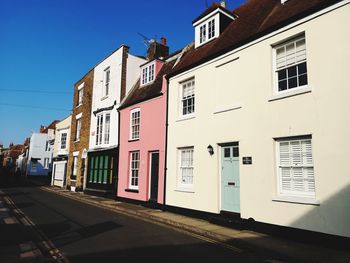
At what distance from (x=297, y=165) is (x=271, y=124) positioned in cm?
149

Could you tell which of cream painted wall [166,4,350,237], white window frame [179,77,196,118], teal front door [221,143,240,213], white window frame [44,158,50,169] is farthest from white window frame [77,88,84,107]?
white window frame [44,158,50,169]

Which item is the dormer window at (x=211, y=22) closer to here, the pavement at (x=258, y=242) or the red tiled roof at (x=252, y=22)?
the red tiled roof at (x=252, y=22)

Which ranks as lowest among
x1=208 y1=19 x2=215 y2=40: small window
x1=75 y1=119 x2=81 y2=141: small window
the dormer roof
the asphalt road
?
the asphalt road

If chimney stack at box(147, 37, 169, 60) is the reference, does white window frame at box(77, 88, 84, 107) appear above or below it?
below

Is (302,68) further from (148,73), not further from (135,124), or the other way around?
(148,73)

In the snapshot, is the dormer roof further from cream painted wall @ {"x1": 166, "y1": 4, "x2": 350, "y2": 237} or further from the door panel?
the door panel

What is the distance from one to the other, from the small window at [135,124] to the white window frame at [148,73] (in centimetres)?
221

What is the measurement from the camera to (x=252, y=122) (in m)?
9.65

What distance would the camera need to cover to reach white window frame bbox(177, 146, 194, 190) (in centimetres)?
1238

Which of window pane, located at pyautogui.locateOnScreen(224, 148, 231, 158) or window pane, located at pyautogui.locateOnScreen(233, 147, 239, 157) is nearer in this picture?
window pane, located at pyautogui.locateOnScreen(233, 147, 239, 157)

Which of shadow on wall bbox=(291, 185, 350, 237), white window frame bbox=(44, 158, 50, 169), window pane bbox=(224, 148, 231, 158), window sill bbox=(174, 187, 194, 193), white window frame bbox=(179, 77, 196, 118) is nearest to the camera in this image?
shadow on wall bbox=(291, 185, 350, 237)

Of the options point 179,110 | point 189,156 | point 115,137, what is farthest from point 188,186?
point 115,137

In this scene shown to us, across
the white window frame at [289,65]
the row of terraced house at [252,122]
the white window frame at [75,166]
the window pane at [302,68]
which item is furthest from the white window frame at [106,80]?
the window pane at [302,68]

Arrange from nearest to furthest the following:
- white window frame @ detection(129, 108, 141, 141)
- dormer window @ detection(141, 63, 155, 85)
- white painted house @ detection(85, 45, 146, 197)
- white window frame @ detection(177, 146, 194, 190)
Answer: white window frame @ detection(177, 146, 194, 190)
white window frame @ detection(129, 108, 141, 141)
dormer window @ detection(141, 63, 155, 85)
white painted house @ detection(85, 45, 146, 197)
